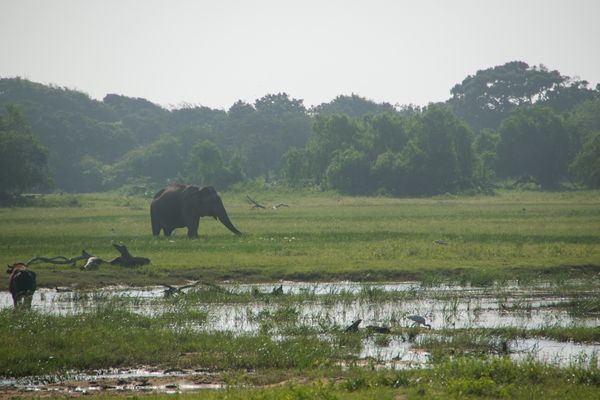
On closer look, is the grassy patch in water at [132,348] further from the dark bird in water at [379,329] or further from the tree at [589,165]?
the tree at [589,165]

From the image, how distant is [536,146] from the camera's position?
80.9 meters

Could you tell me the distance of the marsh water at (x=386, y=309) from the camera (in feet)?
45.4

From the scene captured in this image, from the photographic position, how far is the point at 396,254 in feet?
88.2

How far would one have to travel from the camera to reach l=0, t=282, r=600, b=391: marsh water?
→ 13836mm

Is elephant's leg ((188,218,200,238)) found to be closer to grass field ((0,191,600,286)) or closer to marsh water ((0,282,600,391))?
grass field ((0,191,600,286))

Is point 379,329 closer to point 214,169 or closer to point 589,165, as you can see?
point 589,165

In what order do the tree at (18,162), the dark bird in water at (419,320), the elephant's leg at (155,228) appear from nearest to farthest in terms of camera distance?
the dark bird in water at (419,320) → the elephant's leg at (155,228) → the tree at (18,162)

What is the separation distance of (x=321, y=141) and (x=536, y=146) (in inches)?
771

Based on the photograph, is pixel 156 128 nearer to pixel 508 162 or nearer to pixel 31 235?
pixel 508 162

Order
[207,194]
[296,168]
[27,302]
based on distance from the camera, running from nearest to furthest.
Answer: [27,302], [207,194], [296,168]

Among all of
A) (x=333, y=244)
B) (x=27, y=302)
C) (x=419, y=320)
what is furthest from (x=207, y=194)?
(x=419, y=320)

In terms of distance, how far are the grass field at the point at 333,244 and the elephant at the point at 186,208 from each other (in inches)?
25.2

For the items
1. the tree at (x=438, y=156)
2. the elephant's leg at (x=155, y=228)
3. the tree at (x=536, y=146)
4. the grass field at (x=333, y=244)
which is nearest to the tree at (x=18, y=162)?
the grass field at (x=333, y=244)

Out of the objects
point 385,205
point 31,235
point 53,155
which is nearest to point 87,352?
point 31,235
